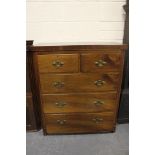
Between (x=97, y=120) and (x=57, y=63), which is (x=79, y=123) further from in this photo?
(x=57, y=63)

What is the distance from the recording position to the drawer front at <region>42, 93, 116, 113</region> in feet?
6.37

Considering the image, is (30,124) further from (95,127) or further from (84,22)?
(84,22)

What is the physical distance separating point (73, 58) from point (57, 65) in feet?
0.48

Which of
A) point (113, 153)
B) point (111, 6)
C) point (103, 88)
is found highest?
point (111, 6)

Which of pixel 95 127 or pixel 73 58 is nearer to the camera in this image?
pixel 73 58

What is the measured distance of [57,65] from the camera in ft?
6.00

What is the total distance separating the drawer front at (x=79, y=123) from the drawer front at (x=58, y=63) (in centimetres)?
43

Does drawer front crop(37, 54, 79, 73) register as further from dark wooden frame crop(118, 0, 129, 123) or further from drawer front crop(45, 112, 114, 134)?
dark wooden frame crop(118, 0, 129, 123)

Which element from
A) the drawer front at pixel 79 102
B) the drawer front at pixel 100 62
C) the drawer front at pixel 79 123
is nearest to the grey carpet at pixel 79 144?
the drawer front at pixel 79 123

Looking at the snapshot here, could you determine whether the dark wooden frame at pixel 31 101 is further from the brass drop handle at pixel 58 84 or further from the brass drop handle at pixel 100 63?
the brass drop handle at pixel 100 63
